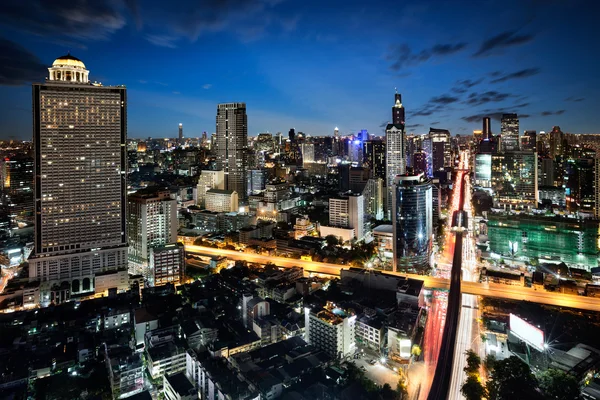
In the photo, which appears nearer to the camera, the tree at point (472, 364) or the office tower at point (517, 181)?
the tree at point (472, 364)

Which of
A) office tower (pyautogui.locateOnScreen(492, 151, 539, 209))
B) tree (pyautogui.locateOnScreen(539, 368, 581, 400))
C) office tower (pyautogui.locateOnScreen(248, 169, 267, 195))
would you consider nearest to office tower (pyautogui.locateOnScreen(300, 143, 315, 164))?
office tower (pyautogui.locateOnScreen(248, 169, 267, 195))

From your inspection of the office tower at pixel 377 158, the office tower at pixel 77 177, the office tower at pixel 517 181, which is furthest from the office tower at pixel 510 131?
the office tower at pixel 77 177

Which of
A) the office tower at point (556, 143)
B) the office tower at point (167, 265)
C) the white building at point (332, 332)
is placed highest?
the office tower at point (556, 143)

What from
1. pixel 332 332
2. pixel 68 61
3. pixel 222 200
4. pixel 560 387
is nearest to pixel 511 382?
pixel 560 387

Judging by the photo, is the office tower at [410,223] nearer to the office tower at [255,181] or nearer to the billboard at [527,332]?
the billboard at [527,332]

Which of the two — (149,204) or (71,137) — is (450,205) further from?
(71,137)

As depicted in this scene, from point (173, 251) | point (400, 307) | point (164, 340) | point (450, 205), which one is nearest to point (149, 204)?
point (173, 251)
